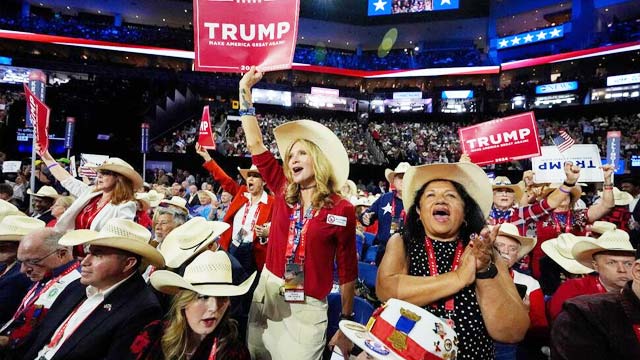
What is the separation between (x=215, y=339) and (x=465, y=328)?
1.34 m

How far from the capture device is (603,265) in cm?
299

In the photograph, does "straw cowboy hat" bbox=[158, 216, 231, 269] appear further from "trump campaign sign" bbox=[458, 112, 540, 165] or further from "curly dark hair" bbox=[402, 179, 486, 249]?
"trump campaign sign" bbox=[458, 112, 540, 165]

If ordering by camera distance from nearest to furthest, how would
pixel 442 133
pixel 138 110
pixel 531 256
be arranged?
pixel 531 256, pixel 138 110, pixel 442 133

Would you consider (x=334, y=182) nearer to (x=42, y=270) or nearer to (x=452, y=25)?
(x=42, y=270)

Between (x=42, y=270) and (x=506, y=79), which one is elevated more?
(x=506, y=79)

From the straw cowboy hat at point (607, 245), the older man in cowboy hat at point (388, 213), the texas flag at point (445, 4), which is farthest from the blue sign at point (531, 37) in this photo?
the straw cowboy hat at point (607, 245)

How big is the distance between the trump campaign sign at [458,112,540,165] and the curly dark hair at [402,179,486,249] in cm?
483

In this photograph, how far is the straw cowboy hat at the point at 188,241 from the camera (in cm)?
307

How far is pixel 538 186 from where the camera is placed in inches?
307

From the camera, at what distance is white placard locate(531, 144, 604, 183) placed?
22.6ft

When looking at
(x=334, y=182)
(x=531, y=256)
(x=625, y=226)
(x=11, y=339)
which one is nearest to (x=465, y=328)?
(x=334, y=182)

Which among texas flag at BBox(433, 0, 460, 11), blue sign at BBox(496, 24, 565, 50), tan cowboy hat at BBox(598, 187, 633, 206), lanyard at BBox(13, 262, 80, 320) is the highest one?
texas flag at BBox(433, 0, 460, 11)

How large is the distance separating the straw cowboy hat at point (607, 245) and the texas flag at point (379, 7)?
120 feet

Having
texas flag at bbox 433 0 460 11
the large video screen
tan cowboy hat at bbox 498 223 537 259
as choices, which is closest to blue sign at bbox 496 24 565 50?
texas flag at bbox 433 0 460 11
